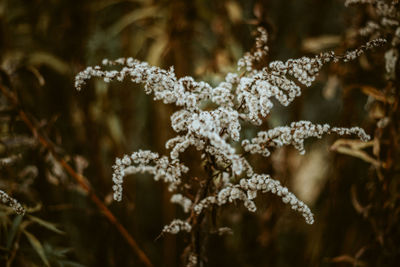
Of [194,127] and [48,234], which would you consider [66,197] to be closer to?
[48,234]

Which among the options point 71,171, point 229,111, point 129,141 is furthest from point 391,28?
point 129,141

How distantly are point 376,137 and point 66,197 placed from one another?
96 centimetres

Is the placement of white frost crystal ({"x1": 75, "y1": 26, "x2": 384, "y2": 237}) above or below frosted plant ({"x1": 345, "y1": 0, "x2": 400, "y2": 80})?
below

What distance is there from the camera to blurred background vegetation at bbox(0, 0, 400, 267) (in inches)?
28.0

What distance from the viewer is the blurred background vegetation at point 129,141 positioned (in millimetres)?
711

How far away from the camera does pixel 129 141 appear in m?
1.24

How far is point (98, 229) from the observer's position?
1.05 meters

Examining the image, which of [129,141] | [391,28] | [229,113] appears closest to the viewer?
[229,113]

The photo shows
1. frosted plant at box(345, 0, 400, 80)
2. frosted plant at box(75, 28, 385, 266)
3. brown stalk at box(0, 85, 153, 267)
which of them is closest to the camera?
frosted plant at box(75, 28, 385, 266)

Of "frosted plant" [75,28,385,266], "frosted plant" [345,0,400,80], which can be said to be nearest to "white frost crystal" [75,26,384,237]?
"frosted plant" [75,28,385,266]

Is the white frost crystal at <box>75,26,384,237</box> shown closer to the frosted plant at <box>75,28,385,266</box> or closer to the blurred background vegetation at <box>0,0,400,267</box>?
the frosted plant at <box>75,28,385,266</box>

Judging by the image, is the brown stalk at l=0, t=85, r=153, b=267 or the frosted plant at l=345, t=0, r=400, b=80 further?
the brown stalk at l=0, t=85, r=153, b=267

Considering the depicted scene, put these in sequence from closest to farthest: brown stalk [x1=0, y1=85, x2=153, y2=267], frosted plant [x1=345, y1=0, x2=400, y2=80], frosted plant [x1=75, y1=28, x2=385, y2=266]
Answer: frosted plant [x1=75, y1=28, x2=385, y2=266] < frosted plant [x1=345, y1=0, x2=400, y2=80] < brown stalk [x1=0, y1=85, x2=153, y2=267]

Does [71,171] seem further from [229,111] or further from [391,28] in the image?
[391,28]
